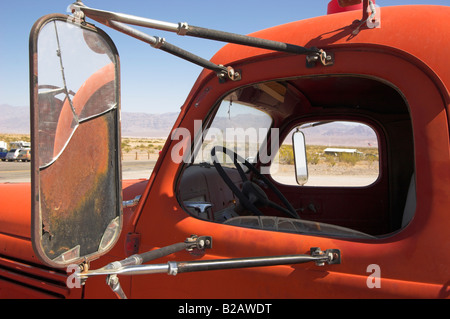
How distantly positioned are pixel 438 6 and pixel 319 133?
80.2 inches

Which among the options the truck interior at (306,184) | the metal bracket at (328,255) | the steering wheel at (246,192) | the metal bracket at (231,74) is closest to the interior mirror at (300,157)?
the truck interior at (306,184)

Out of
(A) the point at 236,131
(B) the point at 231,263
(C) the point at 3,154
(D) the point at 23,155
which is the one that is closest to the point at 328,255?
(B) the point at 231,263

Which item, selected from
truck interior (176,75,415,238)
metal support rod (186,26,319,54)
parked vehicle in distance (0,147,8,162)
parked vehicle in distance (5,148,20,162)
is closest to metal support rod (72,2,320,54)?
metal support rod (186,26,319,54)

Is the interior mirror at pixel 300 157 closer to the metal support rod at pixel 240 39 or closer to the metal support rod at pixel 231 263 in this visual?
the metal support rod at pixel 240 39

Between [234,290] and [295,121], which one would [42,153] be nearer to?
[234,290]

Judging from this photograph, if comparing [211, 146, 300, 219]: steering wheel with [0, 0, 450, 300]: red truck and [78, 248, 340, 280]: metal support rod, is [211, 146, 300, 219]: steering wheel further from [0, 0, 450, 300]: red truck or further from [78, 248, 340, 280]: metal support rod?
[78, 248, 340, 280]: metal support rod

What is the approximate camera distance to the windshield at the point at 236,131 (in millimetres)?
1892

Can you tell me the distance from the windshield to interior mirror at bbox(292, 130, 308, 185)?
50 centimetres

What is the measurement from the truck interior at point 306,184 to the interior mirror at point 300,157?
0.34ft

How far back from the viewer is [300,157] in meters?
3.62

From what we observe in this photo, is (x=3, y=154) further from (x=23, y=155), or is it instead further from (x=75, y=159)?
(x=75, y=159)

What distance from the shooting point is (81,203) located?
1249 millimetres

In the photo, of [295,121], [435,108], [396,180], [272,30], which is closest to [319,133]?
[295,121]

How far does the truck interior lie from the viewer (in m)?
1.99
